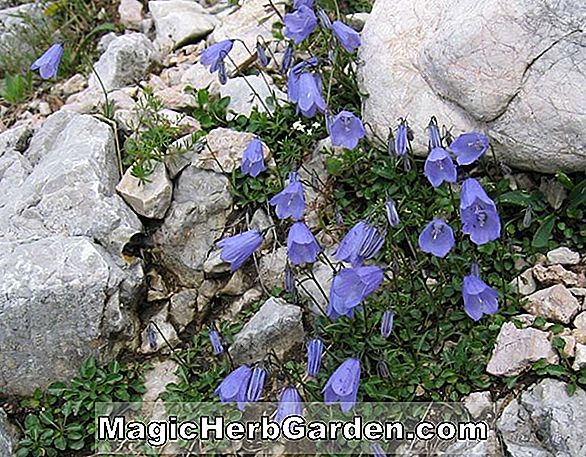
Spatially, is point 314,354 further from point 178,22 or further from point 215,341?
point 178,22

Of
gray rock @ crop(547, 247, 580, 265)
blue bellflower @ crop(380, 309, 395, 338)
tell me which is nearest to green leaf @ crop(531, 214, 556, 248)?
gray rock @ crop(547, 247, 580, 265)

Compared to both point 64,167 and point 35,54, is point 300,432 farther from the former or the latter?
point 35,54

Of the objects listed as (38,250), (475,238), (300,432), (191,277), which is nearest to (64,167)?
(38,250)

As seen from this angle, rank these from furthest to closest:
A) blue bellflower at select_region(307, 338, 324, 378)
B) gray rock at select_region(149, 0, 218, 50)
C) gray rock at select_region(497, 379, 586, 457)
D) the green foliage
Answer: gray rock at select_region(149, 0, 218, 50), the green foliage, blue bellflower at select_region(307, 338, 324, 378), gray rock at select_region(497, 379, 586, 457)

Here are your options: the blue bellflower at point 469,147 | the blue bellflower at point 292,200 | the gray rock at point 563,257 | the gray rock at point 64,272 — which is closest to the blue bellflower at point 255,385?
the blue bellflower at point 292,200

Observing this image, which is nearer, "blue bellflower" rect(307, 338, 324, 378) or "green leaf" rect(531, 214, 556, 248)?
"blue bellflower" rect(307, 338, 324, 378)

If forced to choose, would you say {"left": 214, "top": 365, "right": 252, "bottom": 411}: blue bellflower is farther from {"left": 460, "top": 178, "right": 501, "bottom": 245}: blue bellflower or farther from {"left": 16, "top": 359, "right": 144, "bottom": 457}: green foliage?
{"left": 460, "top": 178, "right": 501, "bottom": 245}: blue bellflower

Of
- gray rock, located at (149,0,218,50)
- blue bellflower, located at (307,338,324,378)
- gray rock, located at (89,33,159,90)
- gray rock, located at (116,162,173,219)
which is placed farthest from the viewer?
gray rock, located at (149,0,218,50)

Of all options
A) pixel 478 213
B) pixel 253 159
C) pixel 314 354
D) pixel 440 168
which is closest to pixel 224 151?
pixel 253 159
